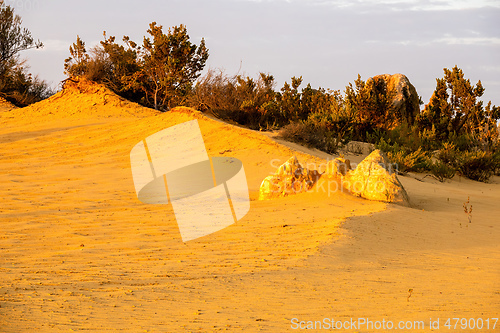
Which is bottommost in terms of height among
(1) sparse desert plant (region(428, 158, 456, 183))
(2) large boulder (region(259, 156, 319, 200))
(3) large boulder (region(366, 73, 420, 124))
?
(1) sparse desert plant (region(428, 158, 456, 183))

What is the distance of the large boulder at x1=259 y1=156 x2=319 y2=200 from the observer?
789cm

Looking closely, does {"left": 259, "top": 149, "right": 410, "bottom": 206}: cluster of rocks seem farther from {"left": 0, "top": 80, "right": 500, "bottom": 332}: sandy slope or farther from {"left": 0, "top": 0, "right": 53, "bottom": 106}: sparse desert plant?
{"left": 0, "top": 0, "right": 53, "bottom": 106}: sparse desert plant

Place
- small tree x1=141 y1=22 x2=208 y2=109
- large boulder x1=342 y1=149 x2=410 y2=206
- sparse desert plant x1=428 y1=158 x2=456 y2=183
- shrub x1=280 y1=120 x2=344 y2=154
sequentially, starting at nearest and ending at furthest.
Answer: large boulder x1=342 y1=149 x2=410 y2=206, sparse desert plant x1=428 y1=158 x2=456 y2=183, shrub x1=280 y1=120 x2=344 y2=154, small tree x1=141 y1=22 x2=208 y2=109

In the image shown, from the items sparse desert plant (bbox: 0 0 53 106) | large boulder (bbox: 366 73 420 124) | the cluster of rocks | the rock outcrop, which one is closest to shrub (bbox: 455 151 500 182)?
large boulder (bbox: 366 73 420 124)

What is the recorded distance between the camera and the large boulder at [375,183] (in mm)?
7625

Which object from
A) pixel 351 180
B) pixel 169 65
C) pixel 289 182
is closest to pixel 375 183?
pixel 351 180

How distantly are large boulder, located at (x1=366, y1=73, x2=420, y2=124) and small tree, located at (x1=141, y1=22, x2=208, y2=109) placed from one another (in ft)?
22.6

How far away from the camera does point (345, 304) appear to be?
11.8ft

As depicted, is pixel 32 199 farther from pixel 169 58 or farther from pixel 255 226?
pixel 169 58

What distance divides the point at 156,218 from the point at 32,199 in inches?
92.4

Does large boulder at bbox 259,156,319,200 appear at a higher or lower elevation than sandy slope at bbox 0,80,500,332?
higher

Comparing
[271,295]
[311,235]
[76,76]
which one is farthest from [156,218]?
[76,76]

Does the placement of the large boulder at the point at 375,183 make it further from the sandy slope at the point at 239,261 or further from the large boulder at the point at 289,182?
the large boulder at the point at 289,182

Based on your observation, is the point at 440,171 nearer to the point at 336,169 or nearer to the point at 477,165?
the point at 477,165
